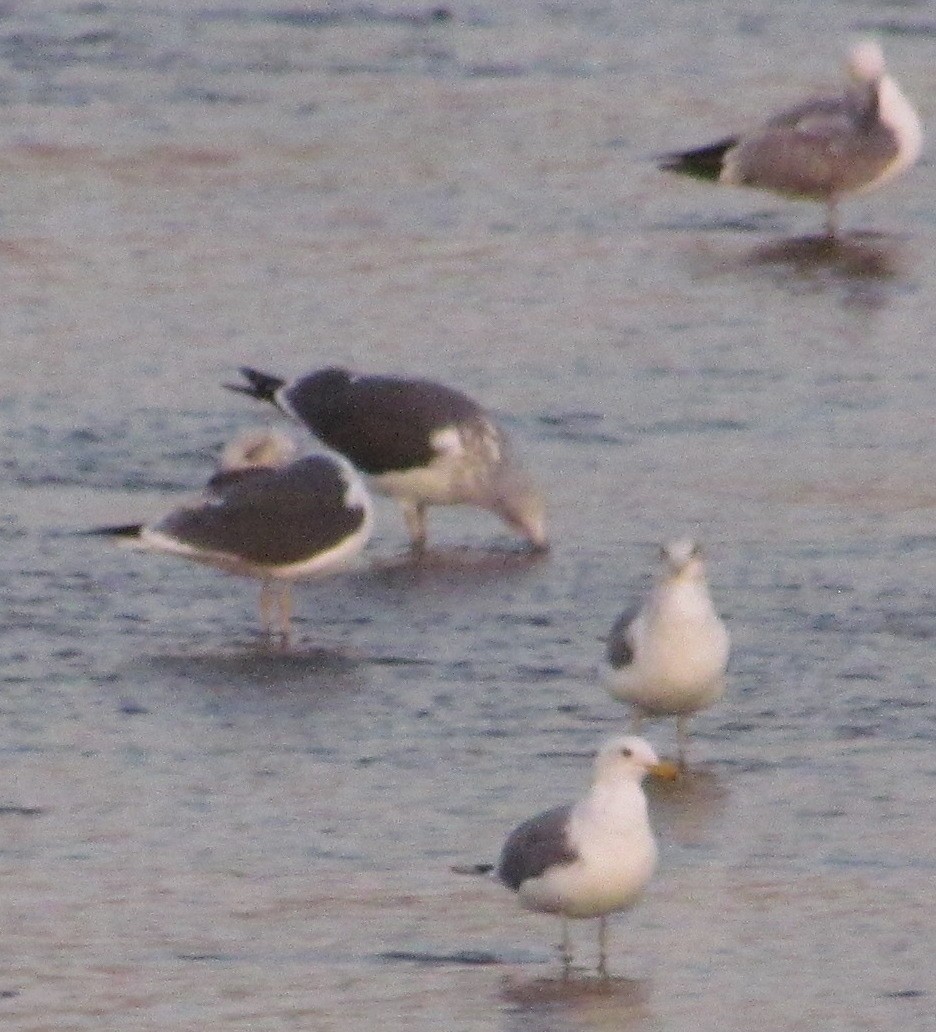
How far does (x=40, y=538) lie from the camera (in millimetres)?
10656

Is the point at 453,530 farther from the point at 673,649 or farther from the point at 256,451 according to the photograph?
the point at 673,649

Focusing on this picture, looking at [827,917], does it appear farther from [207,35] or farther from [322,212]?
[207,35]

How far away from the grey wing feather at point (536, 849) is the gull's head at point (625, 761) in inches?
4.6

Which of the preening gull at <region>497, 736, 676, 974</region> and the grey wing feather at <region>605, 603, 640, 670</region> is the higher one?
the grey wing feather at <region>605, 603, 640, 670</region>

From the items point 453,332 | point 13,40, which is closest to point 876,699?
point 453,332

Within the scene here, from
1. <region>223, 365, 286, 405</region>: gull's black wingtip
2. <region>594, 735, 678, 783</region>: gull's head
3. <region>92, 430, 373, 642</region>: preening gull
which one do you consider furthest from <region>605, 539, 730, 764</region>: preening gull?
<region>223, 365, 286, 405</region>: gull's black wingtip

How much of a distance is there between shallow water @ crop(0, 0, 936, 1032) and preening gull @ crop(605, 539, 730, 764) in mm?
181

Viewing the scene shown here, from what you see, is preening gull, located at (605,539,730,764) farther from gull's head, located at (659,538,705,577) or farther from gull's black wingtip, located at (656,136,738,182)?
gull's black wingtip, located at (656,136,738,182)

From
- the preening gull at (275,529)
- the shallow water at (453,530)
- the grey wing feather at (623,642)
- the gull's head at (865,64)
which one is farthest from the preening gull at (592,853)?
the gull's head at (865,64)

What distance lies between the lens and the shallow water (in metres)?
7.18

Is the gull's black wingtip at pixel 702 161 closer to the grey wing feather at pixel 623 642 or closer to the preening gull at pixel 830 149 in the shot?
the preening gull at pixel 830 149

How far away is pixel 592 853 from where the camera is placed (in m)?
7.04

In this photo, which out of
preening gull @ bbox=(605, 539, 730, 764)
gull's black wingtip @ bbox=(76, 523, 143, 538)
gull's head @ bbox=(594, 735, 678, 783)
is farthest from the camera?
gull's black wingtip @ bbox=(76, 523, 143, 538)

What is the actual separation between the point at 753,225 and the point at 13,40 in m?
5.18
